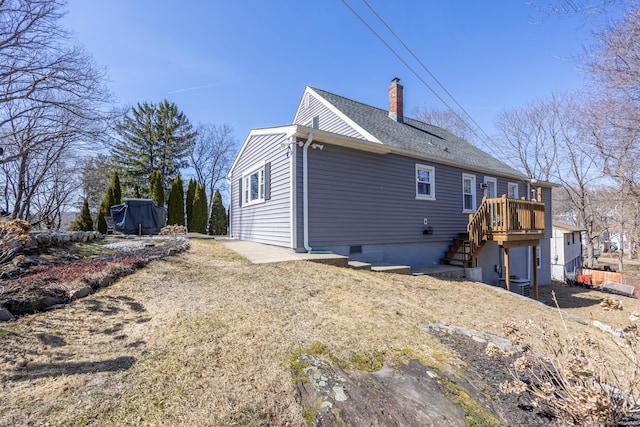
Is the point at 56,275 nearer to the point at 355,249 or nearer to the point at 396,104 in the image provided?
the point at 355,249

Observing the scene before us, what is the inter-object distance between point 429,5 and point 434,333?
8661 millimetres

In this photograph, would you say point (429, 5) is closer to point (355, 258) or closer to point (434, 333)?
point (355, 258)

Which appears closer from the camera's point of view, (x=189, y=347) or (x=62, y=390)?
(x=62, y=390)

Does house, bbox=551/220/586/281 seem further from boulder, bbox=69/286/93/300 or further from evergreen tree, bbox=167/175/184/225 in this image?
evergreen tree, bbox=167/175/184/225

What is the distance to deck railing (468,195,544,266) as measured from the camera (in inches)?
350

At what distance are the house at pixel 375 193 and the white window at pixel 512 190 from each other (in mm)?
322

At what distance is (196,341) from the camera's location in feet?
9.04

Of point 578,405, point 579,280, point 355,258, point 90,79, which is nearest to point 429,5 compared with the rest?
point 355,258

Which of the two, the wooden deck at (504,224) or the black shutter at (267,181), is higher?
the black shutter at (267,181)

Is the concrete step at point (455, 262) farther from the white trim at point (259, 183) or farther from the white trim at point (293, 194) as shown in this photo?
the white trim at point (259, 183)

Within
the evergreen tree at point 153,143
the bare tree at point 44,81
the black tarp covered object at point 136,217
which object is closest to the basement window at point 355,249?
the black tarp covered object at point 136,217

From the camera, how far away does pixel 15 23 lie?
8.98 m

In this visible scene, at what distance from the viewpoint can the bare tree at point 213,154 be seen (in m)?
28.2

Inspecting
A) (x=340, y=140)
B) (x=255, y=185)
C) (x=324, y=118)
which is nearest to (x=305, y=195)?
(x=340, y=140)
